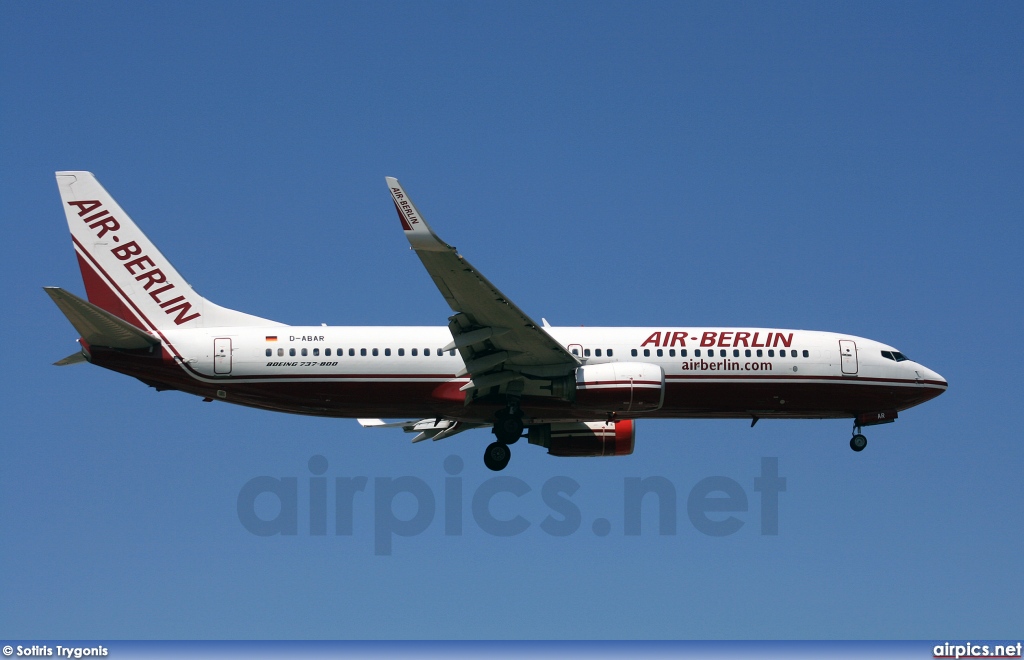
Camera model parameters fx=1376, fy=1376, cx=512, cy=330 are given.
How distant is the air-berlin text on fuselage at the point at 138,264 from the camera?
4369 cm

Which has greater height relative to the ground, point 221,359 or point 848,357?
point 848,357

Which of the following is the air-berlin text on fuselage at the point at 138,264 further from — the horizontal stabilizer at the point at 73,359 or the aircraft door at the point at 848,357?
the aircraft door at the point at 848,357

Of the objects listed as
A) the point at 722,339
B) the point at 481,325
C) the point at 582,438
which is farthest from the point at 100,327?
the point at 722,339

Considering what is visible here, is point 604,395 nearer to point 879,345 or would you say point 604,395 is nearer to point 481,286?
point 481,286

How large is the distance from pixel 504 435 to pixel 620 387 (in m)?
4.26

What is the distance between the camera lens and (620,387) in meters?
42.1

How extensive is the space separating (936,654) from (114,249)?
27.5 meters

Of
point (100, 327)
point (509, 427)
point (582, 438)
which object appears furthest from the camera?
point (582, 438)

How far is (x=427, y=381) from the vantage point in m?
42.8

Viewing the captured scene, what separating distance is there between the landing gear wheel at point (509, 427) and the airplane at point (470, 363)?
45 millimetres

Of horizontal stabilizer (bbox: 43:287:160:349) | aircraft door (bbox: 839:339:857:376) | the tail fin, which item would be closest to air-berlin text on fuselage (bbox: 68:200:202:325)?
the tail fin

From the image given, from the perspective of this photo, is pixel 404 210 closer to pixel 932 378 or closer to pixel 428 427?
pixel 428 427

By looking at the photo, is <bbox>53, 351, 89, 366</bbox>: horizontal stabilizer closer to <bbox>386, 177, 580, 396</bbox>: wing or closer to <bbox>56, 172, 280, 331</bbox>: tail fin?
<bbox>56, 172, 280, 331</bbox>: tail fin

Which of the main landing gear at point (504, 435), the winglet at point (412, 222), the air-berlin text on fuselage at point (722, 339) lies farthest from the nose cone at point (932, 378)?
the winglet at point (412, 222)
